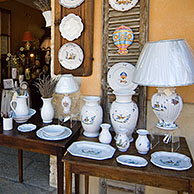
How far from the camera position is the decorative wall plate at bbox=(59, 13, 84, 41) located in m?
1.84

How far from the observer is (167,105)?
4.21 ft

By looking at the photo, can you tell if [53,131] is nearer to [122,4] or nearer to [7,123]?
[7,123]

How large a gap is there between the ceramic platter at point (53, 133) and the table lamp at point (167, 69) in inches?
27.7

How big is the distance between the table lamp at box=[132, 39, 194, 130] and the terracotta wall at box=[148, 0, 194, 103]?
392 mm

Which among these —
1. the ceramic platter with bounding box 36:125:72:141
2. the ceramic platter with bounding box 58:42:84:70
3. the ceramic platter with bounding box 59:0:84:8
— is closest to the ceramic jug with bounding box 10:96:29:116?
the ceramic platter with bounding box 36:125:72:141

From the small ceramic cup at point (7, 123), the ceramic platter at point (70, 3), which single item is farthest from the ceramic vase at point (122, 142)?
the ceramic platter at point (70, 3)

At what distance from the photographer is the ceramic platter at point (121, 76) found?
168cm

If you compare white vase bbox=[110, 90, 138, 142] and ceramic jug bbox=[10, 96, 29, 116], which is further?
ceramic jug bbox=[10, 96, 29, 116]

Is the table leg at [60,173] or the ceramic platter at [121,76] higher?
the ceramic platter at [121,76]

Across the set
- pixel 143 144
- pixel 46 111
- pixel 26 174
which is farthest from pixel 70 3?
pixel 26 174

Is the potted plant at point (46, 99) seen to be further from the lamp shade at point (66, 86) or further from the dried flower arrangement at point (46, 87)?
the lamp shade at point (66, 86)

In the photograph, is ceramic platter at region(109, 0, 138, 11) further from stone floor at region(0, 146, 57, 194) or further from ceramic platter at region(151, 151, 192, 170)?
stone floor at region(0, 146, 57, 194)

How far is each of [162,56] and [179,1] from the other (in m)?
0.70

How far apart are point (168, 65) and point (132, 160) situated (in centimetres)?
63
